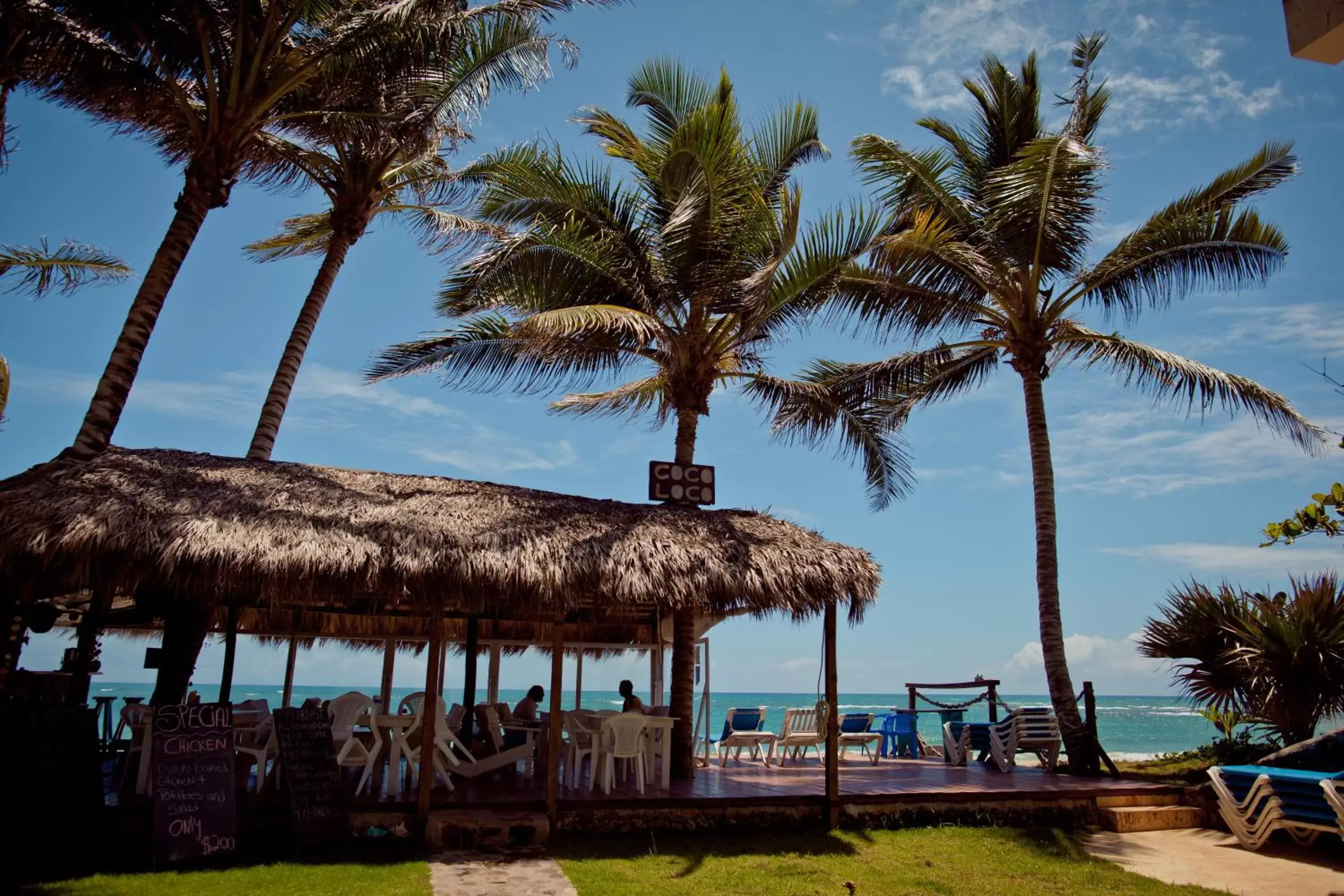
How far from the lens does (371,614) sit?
42.0 ft

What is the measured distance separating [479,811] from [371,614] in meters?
5.56

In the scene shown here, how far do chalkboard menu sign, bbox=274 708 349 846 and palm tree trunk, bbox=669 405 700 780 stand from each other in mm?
3701

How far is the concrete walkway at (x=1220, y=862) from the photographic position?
7.21 meters

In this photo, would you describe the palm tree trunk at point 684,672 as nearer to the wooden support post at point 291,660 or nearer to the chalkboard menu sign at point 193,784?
the chalkboard menu sign at point 193,784

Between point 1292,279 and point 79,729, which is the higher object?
point 1292,279

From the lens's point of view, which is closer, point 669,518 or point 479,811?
point 479,811

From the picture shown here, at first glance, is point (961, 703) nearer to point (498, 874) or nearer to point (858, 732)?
point (858, 732)

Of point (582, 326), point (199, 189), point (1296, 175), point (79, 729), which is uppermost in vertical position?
point (1296, 175)

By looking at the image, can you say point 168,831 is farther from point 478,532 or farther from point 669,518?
point 669,518

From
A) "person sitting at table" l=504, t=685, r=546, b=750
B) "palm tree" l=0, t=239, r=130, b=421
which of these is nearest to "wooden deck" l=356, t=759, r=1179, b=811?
"person sitting at table" l=504, t=685, r=546, b=750

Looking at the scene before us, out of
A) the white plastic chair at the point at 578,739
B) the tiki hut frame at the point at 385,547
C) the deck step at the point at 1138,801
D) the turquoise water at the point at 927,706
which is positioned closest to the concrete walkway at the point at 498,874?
the tiki hut frame at the point at 385,547

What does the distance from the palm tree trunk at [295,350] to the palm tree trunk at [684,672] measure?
5.16m

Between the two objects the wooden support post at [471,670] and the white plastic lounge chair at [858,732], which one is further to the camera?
the white plastic lounge chair at [858,732]

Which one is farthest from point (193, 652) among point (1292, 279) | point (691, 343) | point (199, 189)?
point (1292, 279)
